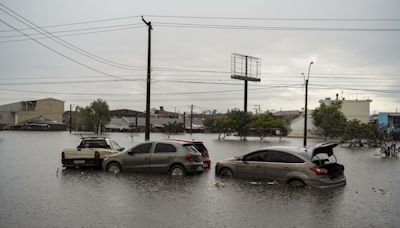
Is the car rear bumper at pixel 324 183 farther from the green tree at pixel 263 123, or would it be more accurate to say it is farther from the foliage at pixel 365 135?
the green tree at pixel 263 123

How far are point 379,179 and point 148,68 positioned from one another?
14792mm

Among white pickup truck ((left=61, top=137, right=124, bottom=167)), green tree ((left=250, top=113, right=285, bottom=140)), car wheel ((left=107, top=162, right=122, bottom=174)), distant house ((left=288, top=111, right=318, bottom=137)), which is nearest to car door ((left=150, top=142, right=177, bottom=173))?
car wheel ((left=107, top=162, right=122, bottom=174))

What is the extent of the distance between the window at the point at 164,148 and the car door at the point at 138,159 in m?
0.31

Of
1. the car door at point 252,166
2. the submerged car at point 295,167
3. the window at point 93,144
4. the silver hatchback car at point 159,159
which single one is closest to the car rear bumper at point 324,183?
the submerged car at point 295,167

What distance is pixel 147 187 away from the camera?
1429 cm

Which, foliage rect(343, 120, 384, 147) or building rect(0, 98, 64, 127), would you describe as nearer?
foliage rect(343, 120, 384, 147)

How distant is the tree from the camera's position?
71750mm

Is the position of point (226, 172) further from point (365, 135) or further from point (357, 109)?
point (357, 109)

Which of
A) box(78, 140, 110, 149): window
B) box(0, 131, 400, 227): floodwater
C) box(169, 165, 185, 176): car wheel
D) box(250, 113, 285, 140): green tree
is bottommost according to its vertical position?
box(0, 131, 400, 227): floodwater

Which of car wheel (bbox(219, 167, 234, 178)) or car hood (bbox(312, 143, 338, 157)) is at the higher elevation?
car hood (bbox(312, 143, 338, 157))

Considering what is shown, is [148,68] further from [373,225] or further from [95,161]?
[373,225]

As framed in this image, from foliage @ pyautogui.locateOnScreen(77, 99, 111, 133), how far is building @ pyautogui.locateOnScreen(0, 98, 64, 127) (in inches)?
744

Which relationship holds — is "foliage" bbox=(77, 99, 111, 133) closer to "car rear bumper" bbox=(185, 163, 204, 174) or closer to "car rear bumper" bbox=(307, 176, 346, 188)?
"car rear bumper" bbox=(185, 163, 204, 174)

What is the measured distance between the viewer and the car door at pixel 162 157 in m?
17.6
